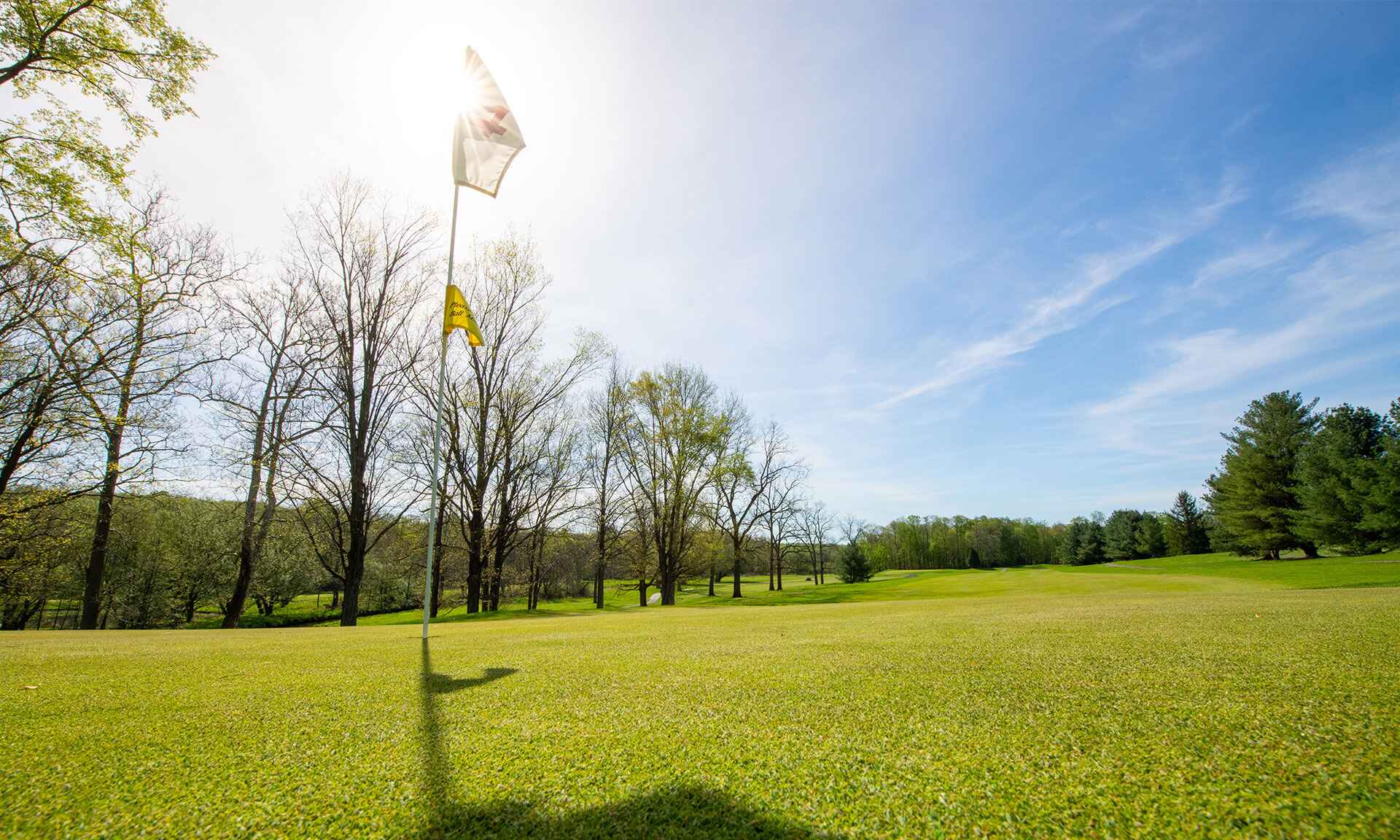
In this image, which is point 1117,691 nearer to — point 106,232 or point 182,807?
point 182,807

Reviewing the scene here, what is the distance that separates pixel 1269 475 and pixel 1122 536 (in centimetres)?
3947

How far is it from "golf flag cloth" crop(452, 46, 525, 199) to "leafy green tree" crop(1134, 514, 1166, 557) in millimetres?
85493

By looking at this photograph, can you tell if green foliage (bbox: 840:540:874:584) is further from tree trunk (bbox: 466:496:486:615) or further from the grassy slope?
the grassy slope

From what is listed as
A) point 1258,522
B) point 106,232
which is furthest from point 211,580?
point 1258,522

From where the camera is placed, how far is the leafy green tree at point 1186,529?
5962 centimetres

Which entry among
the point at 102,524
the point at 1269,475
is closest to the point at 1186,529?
the point at 1269,475

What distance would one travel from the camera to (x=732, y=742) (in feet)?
A: 8.20

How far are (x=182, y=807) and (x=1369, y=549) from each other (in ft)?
169

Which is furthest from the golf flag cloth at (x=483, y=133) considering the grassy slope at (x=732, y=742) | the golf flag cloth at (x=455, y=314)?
the grassy slope at (x=732, y=742)

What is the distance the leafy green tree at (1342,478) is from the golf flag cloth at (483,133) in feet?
140

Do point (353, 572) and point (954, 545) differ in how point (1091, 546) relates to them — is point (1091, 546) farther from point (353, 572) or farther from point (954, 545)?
point (353, 572)

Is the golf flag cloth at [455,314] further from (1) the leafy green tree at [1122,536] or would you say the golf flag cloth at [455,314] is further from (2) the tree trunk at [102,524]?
(1) the leafy green tree at [1122,536]

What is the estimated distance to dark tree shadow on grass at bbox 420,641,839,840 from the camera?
1721 mm

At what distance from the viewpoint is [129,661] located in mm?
4793
